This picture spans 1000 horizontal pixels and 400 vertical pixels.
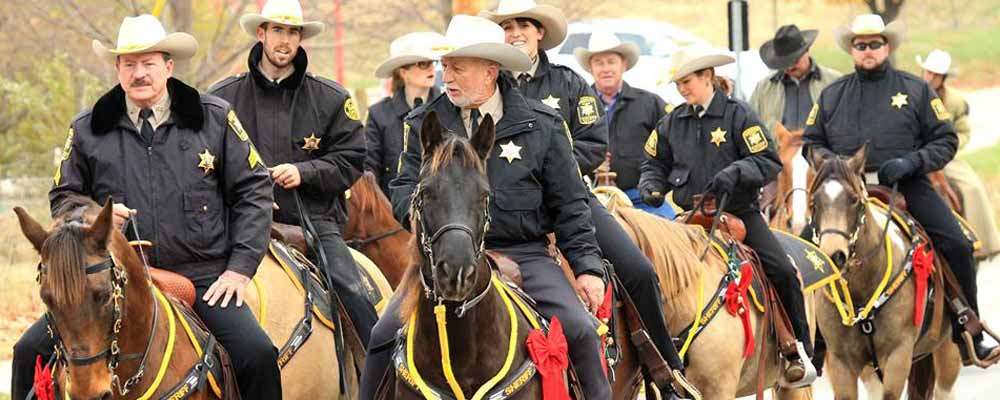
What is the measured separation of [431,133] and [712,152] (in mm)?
4541

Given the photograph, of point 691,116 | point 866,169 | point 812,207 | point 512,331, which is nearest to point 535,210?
point 512,331

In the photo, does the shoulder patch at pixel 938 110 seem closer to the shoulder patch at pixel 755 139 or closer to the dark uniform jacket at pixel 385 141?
the shoulder patch at pixel 755 139

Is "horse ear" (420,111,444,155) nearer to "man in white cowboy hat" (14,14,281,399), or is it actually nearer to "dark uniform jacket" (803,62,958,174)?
"man in white cowboy hat" (14,14,281,399)

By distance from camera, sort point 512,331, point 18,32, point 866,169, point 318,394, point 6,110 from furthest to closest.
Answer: point 6,110
point 18,32
point 866,169
point 318,394
point 512,331

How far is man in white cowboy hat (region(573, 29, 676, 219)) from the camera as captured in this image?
1267 centimetres

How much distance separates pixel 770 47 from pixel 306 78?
8.76 metres

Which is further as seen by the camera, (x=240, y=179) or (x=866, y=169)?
(x=866, y=169)

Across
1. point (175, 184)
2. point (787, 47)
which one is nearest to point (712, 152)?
point (175, 184)

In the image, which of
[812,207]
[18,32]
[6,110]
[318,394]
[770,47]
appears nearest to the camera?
[318,394]

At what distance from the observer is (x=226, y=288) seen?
7.32 meters

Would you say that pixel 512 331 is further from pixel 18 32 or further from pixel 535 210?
pixel 18 32

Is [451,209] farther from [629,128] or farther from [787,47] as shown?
[787,47]

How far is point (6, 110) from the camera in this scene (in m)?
20.3

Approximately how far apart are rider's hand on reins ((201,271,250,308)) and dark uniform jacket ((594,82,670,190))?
5829mm
